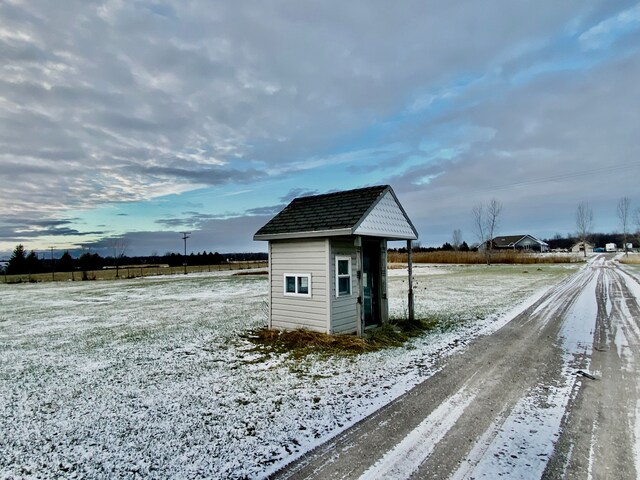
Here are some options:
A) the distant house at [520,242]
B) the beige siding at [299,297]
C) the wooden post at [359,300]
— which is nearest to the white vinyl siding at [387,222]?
the wooden post at [359,300]

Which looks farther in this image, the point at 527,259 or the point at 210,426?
the point at 527,259

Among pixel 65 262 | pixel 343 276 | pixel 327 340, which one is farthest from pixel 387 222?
pixel 65 262

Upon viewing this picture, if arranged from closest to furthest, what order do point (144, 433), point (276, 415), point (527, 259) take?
point (144, 433) < point (276, 415) < point (527, 259)

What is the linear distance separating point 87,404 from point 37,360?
369 cm

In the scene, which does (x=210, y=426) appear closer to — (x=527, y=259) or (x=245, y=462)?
(x=245, y=462)

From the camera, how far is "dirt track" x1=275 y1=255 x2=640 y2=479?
339cm

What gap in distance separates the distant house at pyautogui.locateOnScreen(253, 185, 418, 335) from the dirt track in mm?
2904

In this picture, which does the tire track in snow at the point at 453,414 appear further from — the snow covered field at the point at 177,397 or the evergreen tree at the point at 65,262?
the evergreen tree at the point at 65,262

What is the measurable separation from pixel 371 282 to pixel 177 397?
6.18 m

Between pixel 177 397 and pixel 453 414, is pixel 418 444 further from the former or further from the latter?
pixel 177 397

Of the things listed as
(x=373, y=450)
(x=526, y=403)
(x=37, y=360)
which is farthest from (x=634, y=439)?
(x=37, y=360)

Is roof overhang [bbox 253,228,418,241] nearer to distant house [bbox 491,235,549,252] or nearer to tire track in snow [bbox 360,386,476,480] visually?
tire track in snow [bbox 360,386,476,480]

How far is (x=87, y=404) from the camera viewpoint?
206 inches

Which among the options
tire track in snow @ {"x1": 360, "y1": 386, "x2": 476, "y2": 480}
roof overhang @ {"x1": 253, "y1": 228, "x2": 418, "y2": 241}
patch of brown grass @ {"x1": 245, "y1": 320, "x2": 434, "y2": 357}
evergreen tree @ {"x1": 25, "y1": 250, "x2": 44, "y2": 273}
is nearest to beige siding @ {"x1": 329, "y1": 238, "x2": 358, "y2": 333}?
roof overhang @ {"x1": 253, "y1": 228, "x2": 418, "y2": 241}
